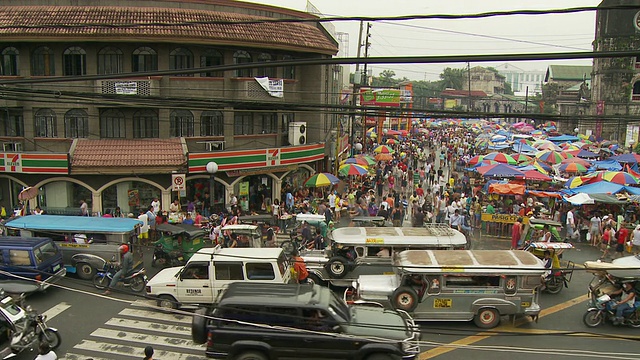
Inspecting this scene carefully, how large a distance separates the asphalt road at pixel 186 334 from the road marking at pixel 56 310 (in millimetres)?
25

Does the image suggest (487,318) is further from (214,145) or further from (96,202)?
(96,202)

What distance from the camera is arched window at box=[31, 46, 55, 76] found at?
26.0 metres

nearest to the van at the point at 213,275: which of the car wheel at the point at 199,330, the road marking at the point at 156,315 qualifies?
the road marking at the point at 156,315

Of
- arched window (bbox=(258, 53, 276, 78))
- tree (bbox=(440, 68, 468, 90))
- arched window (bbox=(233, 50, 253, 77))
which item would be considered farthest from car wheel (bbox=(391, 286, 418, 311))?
tree (bbox=(440, 68, 468, 90))

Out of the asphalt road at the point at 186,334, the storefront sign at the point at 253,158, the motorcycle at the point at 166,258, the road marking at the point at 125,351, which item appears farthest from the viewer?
the storefront sign at the point at 253,158

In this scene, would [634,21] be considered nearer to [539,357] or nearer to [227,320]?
[539,357]

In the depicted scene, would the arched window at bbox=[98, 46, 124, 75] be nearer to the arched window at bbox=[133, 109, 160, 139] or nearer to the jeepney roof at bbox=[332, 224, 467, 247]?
the arched window at bbox=[133, 109, 160, 139]

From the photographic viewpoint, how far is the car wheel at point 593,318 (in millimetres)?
14445

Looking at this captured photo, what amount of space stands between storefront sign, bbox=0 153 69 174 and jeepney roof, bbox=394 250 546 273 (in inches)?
647

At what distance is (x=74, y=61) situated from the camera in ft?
85.5

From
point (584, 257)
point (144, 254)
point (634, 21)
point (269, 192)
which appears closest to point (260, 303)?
point (144, 254)

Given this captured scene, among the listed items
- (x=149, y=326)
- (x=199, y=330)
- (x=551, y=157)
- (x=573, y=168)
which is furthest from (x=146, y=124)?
(x=551, y=157)

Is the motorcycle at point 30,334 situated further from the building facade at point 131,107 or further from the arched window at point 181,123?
the arched window at point 181,123

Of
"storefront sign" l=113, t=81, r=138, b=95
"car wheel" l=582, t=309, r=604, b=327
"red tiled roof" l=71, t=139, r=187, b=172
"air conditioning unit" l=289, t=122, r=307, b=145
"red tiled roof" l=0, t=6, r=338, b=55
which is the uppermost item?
"red tiled roof" l=0, t=6, r=338, b=55
